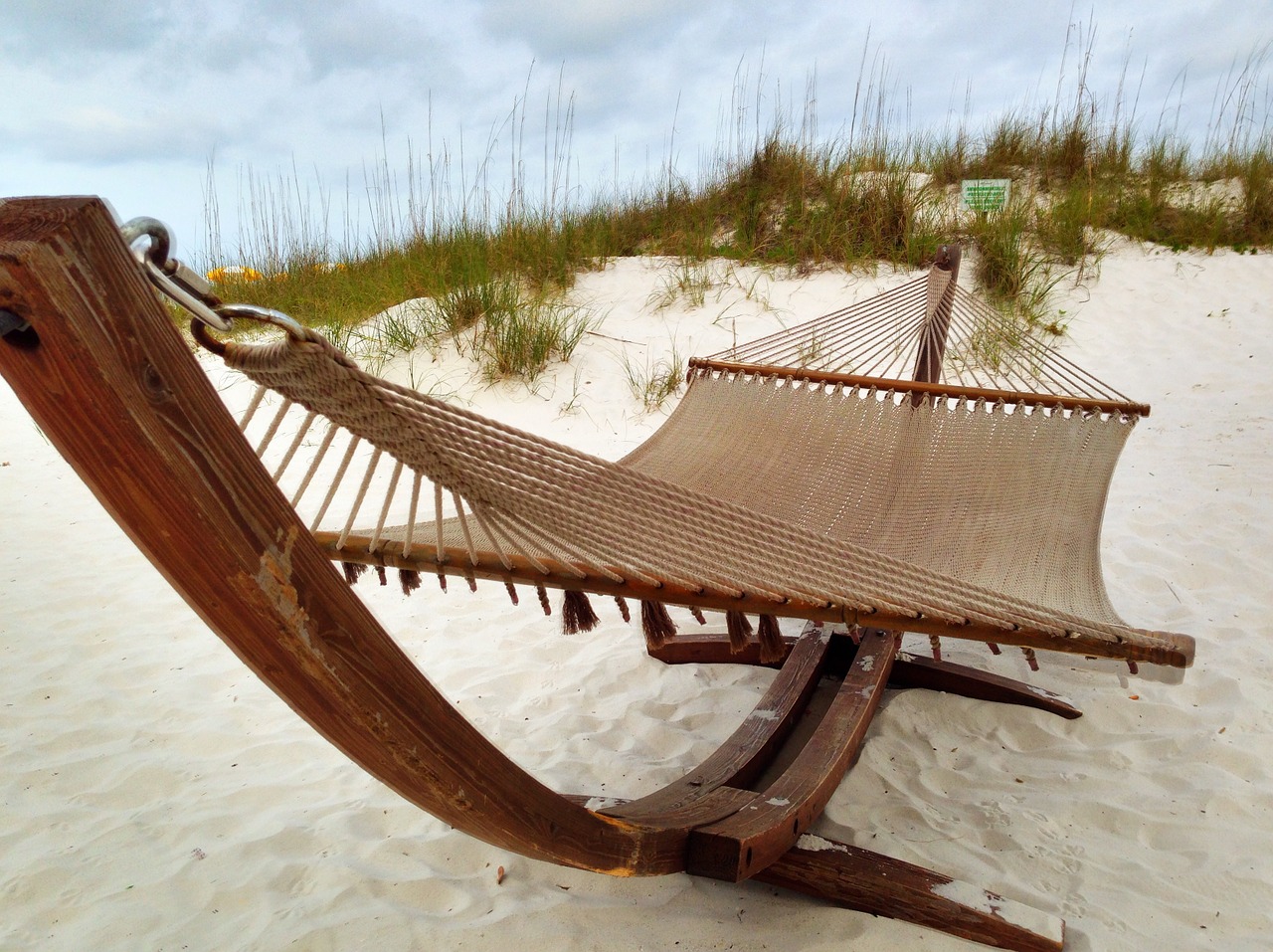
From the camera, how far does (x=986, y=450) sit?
1.89m

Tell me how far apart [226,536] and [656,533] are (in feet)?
1.61

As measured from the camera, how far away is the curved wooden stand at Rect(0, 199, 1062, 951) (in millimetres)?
501

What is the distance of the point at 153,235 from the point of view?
583 mm

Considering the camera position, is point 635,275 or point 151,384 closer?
point 151,384

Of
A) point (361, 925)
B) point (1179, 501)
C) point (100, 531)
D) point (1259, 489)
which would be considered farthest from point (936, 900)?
point (100, 531)

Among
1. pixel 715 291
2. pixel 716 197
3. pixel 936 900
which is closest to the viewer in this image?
pixel 936 900

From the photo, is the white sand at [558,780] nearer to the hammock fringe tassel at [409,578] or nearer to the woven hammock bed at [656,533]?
the woven hammock bed at [656,533]

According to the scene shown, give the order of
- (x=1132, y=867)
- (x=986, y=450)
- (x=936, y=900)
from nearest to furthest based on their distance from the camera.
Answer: (x=936, y=900), (x=1132, y=867), (x=986, y=450)

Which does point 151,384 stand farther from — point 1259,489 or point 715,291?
point 715,291

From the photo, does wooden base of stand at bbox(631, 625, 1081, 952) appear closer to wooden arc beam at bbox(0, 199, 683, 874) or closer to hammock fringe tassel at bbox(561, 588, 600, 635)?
hammock fringe tassel at bbox(561, 588, 600, 635)

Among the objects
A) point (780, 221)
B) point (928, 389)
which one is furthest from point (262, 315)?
point (780, 221)

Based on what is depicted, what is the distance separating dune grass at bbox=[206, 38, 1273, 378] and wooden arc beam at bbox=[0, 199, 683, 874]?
11.6 ft

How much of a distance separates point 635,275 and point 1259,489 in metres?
3.25

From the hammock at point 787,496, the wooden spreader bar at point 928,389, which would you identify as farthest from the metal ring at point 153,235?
the wooden spreader bar at point 928,389
